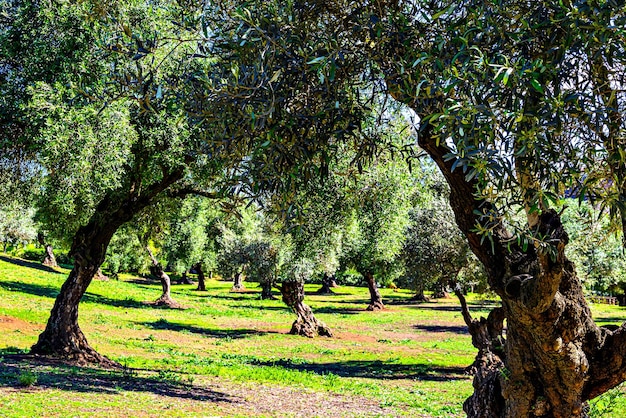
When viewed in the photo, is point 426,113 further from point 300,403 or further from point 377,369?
point 377,369

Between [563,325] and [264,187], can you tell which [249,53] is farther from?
[563,325]

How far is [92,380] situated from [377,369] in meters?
11.1

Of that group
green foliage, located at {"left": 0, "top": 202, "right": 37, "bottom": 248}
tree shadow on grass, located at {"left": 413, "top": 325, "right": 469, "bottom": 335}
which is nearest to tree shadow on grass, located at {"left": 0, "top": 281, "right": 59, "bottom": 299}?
tree shadow on grass, located at {"left": 413, "top": 325, "right": 469, "bottom": 335}

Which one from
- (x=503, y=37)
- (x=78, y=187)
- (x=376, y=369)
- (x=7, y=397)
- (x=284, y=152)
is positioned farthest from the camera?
(x=376, y=369)

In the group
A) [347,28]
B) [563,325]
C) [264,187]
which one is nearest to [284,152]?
[264,187]

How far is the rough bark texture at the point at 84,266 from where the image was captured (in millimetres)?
15062

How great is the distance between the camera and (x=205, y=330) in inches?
1195

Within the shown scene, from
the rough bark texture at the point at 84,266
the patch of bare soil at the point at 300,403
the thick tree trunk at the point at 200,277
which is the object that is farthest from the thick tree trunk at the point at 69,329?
the thick tree trunk at the point at 200,277

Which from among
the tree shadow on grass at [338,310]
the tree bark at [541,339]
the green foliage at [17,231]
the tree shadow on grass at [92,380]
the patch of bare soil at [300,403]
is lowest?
the tree shadow on grass at [338,310]

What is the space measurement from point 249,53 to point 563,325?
14.0 feet

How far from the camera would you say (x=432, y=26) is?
225 inches

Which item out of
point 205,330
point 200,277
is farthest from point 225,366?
point 200,277

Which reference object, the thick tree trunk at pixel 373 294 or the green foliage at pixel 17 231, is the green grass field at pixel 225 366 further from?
the green foliage at pixel 17 231

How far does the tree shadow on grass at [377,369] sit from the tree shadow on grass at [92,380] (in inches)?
239
